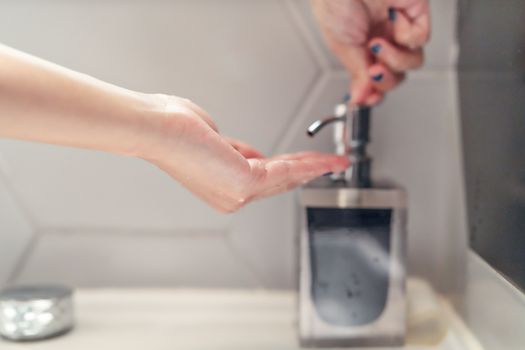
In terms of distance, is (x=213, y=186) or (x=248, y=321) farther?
(x=248, y=321)

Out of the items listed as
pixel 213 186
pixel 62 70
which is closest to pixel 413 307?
pixel 213 186

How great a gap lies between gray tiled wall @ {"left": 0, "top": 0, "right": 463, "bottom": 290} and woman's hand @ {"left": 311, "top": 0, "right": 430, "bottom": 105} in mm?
61

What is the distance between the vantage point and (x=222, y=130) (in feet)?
1.91

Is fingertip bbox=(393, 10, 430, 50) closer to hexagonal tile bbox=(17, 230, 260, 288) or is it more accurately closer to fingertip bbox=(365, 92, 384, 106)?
fingertip bbox=(365, 92, 384, 106)

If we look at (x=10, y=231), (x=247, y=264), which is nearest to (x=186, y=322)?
(x=247, y=264)

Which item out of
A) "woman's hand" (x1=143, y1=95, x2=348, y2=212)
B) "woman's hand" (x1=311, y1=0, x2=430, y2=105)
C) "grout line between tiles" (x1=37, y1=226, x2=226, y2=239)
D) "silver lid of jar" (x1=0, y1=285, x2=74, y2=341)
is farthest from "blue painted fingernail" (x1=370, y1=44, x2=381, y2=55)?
"silver lid of jar" (x1=0, y1=285, x2=74, y2=341)

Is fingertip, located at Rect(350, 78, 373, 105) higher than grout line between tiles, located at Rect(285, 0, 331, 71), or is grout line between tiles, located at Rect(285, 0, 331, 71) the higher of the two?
grout line between tiles, located at Rect(285, 0, 331, 71)

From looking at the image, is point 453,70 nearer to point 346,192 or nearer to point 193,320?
point 346,192

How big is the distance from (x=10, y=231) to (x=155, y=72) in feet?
0.69

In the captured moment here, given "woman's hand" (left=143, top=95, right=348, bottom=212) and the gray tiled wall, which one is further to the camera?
the gray tiled wall

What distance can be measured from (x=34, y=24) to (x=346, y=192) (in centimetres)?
33

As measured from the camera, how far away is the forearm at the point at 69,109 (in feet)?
0.97

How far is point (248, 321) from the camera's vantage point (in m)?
0.56

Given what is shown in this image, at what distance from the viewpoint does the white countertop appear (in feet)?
1.68
